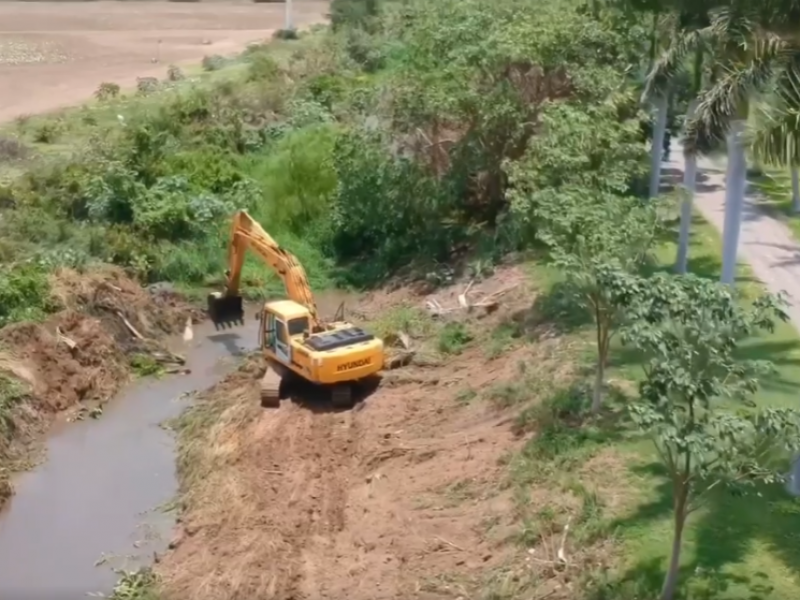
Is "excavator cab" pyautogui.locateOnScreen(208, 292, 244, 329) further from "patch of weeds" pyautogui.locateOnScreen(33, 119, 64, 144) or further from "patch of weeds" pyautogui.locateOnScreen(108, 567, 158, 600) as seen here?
"patch of weeds" pyautogui.locateOnScreen(33, 119, 64, 144)

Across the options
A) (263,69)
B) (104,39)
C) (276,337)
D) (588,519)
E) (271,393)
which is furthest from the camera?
(104,39)

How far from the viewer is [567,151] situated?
25281 mm

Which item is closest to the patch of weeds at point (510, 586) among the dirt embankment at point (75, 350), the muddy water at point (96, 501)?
the muddy water at point (96, 501)

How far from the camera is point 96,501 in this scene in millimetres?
21812

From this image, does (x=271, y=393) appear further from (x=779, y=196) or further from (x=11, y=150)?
(x=11, y=150)

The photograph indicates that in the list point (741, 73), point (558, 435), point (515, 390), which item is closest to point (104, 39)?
point (515, 390)

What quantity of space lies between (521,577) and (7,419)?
11.6m

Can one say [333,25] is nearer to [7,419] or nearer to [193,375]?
[193,375]

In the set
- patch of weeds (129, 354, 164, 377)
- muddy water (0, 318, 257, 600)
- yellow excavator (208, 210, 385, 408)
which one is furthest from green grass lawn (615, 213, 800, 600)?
patch of weeds (129, 354, 164, 377)

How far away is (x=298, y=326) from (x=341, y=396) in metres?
1.68

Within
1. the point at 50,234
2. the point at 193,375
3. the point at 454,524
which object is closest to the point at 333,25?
the point at 50,234

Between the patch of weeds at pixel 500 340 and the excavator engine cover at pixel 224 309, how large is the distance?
722cm

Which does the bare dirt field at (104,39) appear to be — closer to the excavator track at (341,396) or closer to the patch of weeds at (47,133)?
A: the patch of weeds at (47,133)

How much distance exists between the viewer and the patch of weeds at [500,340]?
2508 cm
